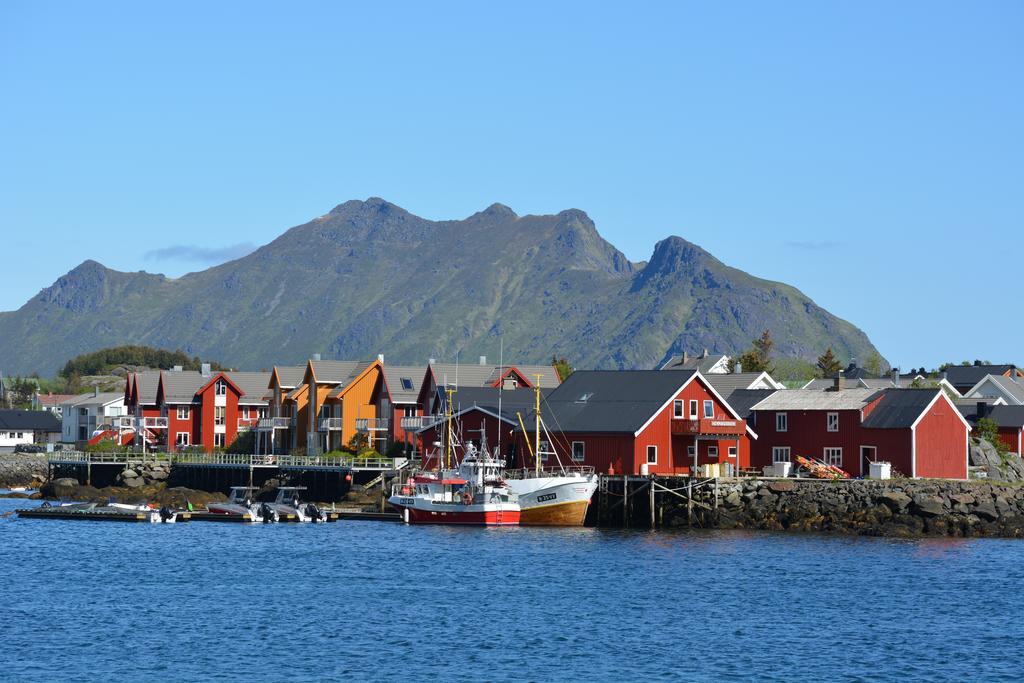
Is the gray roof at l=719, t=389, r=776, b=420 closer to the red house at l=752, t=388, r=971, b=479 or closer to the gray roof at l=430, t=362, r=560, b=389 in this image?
the red house at l=752, t=388, r=971, b=479

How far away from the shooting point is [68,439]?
156375 mm

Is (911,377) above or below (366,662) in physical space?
above

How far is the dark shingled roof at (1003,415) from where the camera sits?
109 m

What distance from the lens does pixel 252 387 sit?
134 metres

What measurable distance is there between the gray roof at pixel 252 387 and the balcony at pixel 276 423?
8.23m

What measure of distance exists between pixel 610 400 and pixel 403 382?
29941mm

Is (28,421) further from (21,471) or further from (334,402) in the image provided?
(334,402)

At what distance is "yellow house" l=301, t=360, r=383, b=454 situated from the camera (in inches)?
4569

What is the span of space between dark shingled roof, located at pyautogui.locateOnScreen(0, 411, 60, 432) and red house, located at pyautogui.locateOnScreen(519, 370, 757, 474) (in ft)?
296

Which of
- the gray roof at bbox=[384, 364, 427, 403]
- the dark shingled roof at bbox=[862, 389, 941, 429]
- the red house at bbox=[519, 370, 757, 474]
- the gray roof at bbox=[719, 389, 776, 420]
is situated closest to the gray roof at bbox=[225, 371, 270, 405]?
the gray roof at bbox=[384, 364, 427, 403]

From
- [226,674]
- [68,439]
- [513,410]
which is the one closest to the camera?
[226,674]

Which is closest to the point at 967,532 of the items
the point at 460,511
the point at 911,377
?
the point at 460,511

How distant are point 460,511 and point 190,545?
14.7 m

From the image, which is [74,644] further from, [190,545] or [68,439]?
[68,439]
